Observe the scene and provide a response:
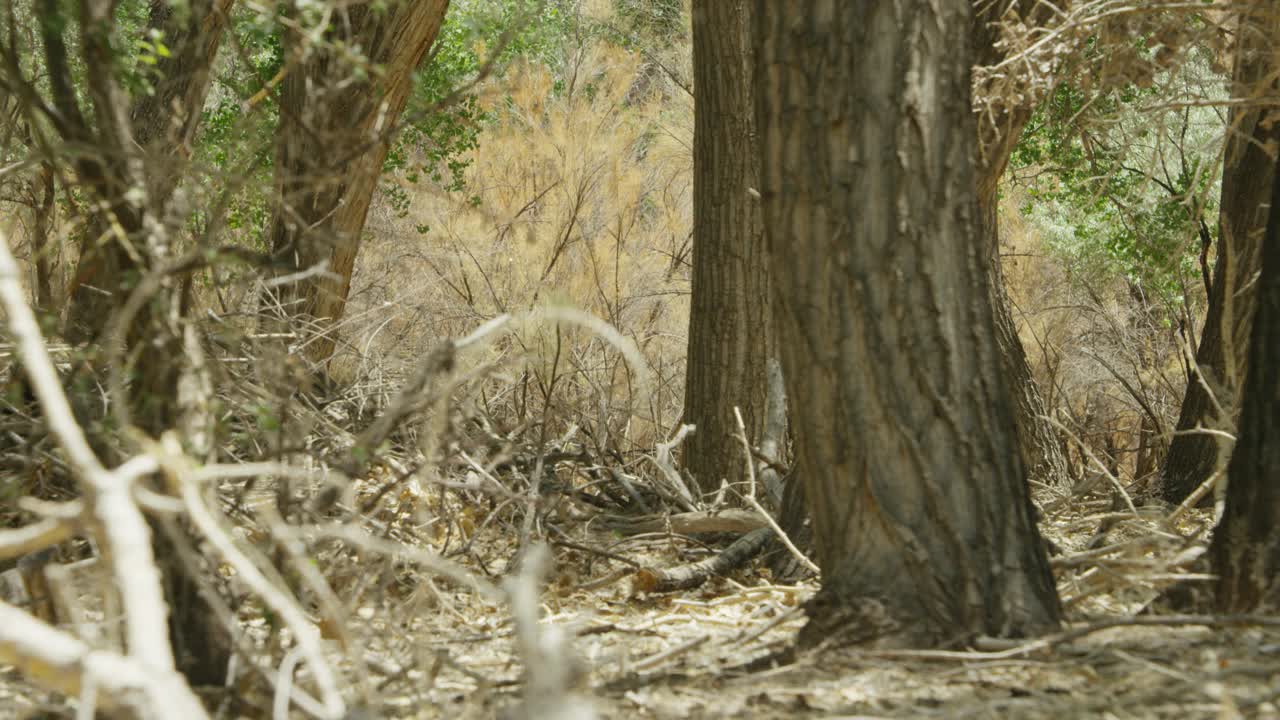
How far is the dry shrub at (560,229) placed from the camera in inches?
374

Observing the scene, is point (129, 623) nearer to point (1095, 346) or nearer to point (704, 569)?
point (704, 569)

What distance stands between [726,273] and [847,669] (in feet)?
9.53

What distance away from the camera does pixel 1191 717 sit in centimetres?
190

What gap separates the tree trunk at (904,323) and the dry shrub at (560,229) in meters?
6.06

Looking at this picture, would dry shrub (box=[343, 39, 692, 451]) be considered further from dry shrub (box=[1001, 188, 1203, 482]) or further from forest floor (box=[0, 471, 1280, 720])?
forest floor (box=[0, 471, 1280, 720])

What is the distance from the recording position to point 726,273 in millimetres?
5016

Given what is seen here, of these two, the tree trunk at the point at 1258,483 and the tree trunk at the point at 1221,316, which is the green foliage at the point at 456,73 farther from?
the tree trunk at the point at 1258,483

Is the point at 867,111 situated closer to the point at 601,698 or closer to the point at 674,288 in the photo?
the point at 601,698

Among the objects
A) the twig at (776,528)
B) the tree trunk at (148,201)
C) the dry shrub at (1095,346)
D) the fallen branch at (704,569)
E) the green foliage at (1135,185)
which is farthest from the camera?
the dry shrub at (1095,346)

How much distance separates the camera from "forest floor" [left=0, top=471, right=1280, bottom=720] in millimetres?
2021

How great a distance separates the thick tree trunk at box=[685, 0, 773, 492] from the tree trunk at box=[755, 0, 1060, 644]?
2.57 meters

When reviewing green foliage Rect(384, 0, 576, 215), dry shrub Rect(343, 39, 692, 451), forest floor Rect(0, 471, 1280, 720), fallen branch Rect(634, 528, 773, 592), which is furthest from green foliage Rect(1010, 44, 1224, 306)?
forest floor Rect(0, 471, 1280, 720)

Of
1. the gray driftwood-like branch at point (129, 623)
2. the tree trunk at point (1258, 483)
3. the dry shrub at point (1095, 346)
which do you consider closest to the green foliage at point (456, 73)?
the dry shrub at point (1095, 346)

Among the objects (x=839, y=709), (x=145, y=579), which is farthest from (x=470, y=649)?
(x=145, y=579)
